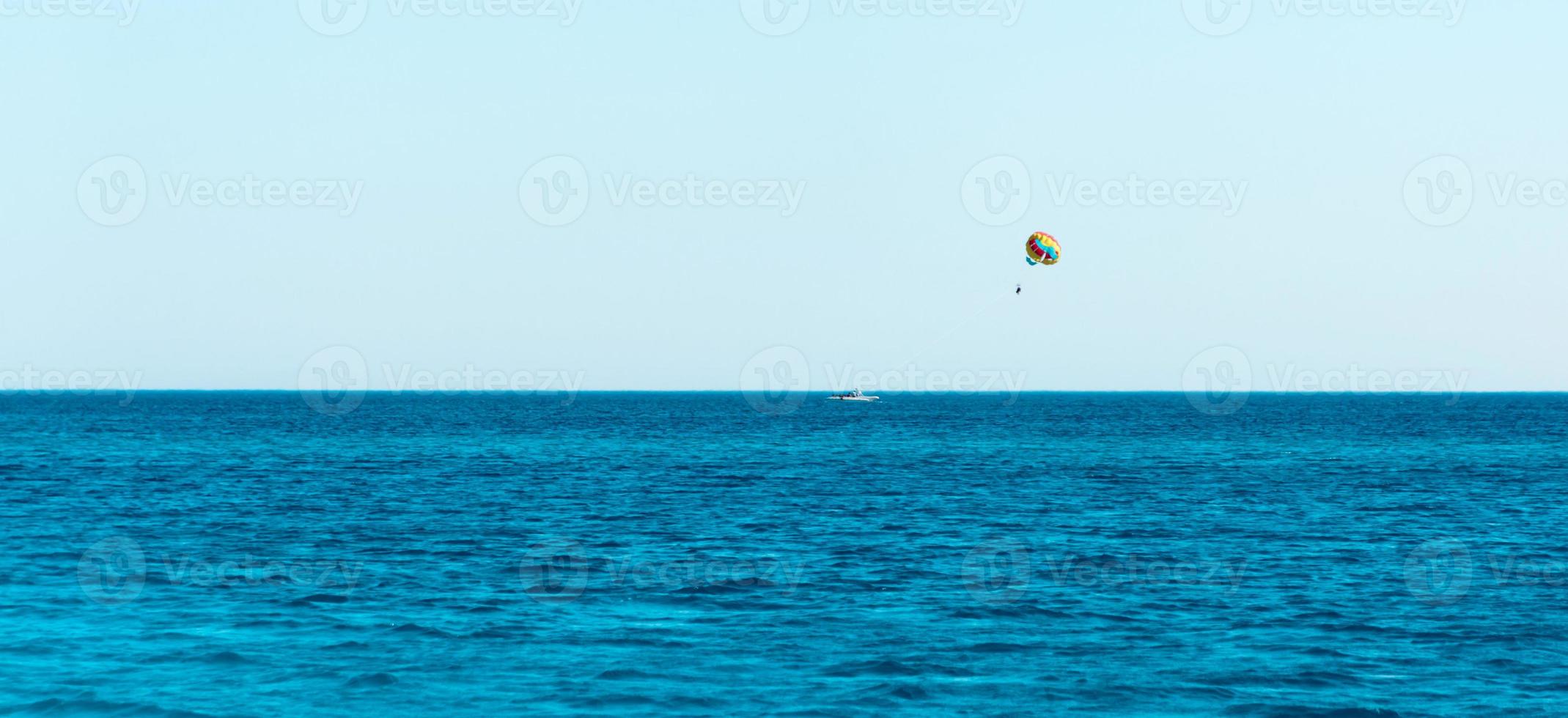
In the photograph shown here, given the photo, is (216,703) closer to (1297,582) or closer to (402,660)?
(402,660)

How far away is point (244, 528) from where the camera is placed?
45.8 metres

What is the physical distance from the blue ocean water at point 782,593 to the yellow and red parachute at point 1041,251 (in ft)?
39.3

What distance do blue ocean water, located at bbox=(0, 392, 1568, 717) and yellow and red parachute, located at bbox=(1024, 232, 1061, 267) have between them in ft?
39.3

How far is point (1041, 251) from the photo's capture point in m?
68.6

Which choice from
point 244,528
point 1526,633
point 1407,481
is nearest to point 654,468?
point 244,528

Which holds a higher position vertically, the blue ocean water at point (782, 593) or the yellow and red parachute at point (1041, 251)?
the yellow and red parachute at point (1041, 251)

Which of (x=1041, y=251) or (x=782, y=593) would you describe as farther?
(x=1041, y=251)

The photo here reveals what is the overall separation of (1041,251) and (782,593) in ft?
134

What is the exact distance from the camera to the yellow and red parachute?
68250 millimetres

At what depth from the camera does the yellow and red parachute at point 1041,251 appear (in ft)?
224

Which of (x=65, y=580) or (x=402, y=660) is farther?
(x=65, y=580)

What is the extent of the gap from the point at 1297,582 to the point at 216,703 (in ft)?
87.4

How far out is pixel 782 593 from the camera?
32031 mm

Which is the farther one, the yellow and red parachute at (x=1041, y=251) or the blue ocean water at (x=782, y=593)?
the yellow and red parachute at (x=1041, y=251)
